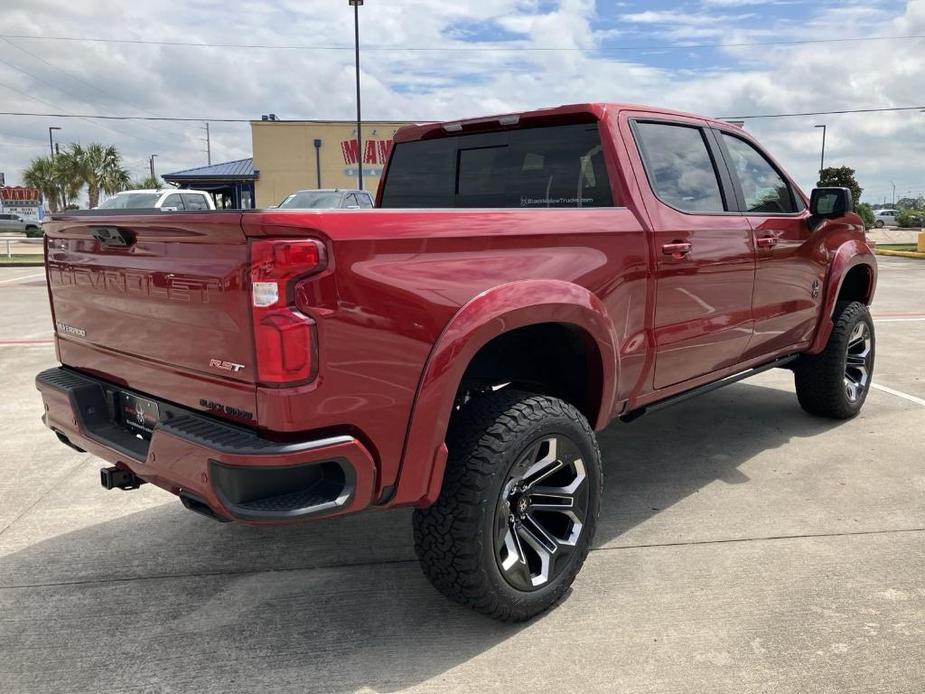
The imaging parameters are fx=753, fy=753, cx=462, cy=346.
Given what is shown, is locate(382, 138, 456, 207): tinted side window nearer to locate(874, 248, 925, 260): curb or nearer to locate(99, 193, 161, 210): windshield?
locate(99, 193, 161, 210): windshield

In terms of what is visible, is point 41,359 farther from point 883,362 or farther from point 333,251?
point 883,362

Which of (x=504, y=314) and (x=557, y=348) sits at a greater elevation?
(x=504, y=314)

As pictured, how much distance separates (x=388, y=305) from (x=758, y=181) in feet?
9.57

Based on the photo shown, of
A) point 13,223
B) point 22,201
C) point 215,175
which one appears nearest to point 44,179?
point 13,223

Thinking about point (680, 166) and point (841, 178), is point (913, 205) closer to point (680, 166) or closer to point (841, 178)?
point (841, 178)

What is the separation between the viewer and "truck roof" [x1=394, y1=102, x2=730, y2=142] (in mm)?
3406

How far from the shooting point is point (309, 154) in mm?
35281

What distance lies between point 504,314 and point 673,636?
1310 mm

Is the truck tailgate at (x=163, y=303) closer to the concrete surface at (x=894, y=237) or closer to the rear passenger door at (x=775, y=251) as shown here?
the rear passenger door at (x=775, y=251)

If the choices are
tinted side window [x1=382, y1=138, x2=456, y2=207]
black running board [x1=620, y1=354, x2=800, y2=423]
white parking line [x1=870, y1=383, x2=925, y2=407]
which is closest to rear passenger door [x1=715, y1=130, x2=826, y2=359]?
black running board [x1=620, y1=354, x2=800, y2=423]

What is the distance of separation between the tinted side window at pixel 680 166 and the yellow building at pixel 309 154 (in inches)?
1258

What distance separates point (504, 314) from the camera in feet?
8.44

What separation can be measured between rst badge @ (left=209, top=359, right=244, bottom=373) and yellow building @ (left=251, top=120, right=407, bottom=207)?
3348cm

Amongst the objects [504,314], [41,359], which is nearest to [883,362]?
[504,314]
